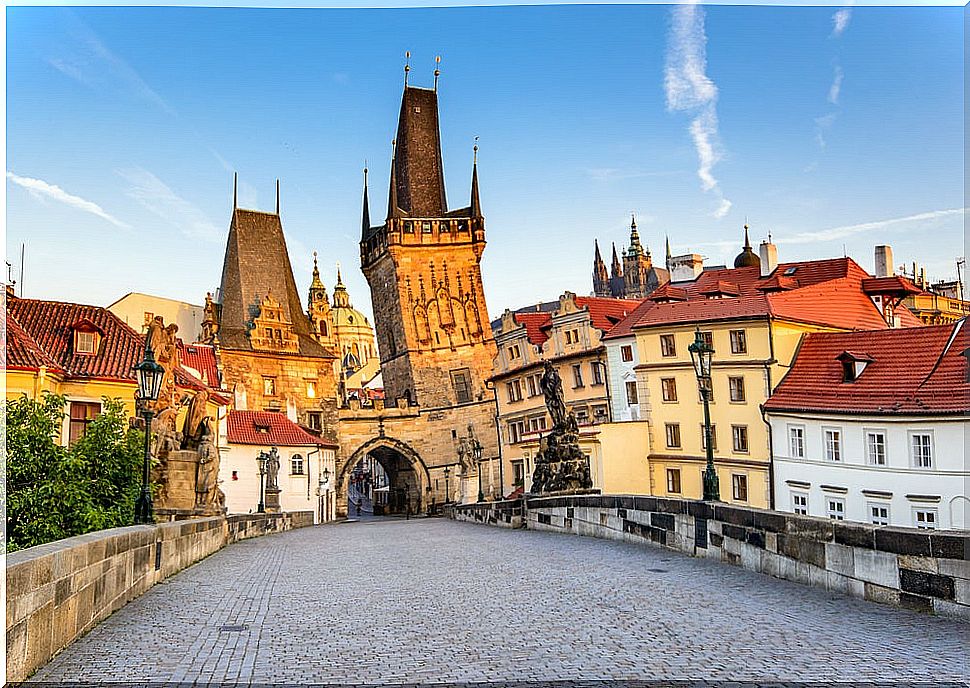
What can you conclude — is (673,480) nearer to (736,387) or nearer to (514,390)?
(736,387)

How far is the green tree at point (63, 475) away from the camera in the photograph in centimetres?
1508

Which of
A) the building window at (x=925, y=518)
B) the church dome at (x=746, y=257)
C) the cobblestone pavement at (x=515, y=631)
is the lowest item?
the building window at (x=925, y=518)

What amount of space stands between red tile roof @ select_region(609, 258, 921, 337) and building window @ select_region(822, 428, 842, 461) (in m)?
5.50

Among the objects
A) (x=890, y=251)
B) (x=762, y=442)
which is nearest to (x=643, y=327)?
(x=762, y=442)

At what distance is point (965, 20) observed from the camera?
6.80m

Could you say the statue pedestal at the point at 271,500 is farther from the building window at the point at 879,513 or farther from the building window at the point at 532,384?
the building window at the point at 879,513

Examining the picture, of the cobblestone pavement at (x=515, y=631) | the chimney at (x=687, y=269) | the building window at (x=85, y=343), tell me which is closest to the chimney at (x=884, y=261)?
the chimney at (x=687, y=269)

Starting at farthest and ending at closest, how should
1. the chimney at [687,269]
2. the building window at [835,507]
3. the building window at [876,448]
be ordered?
1. the chimney at [687,269]
2. the building window at [835,507]
3. the building window at [876,448]

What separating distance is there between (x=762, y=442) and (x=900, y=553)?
83.7 feet

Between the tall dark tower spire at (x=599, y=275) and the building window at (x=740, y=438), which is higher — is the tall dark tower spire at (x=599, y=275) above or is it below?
above

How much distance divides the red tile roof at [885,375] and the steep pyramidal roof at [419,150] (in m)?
41.5

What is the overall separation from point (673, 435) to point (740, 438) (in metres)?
2.80

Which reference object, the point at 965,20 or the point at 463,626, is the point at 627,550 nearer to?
the point at 463,626

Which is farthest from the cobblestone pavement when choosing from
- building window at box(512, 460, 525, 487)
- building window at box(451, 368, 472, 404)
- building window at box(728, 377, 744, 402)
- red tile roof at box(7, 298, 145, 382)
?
building window at box(451, 368, 472, 404)
